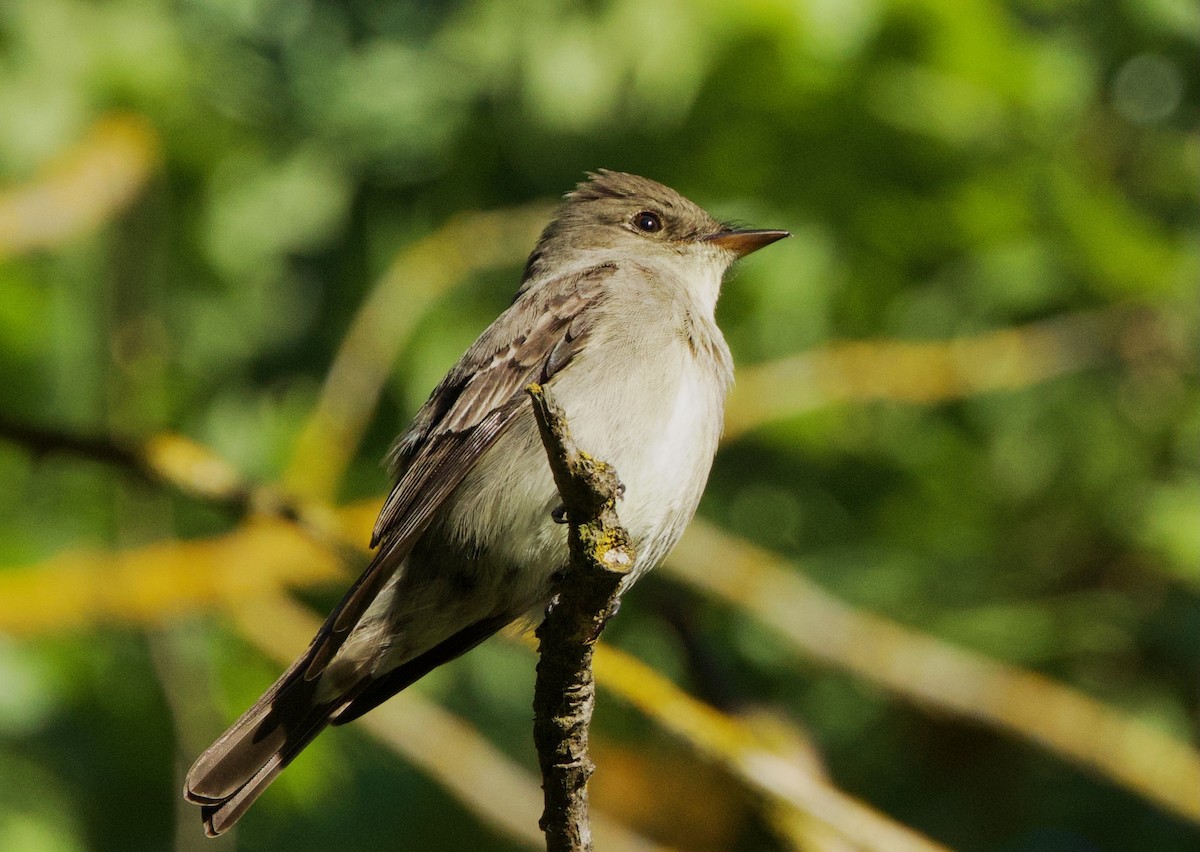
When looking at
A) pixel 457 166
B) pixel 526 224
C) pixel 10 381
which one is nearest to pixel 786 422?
pixel 526 224

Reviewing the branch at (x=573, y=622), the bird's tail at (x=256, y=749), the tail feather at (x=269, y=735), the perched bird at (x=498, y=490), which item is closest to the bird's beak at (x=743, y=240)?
the perched bird at (x=498, y=490)

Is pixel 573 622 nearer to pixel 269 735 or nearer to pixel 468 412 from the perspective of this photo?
pixel 468 412

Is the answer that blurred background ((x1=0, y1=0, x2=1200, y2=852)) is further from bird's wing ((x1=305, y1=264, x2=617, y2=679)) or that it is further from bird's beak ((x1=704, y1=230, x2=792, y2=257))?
bird's wing ((x1=305, y1=264, x2=617, y2=679))

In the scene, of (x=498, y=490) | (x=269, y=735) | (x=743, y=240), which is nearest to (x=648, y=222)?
(x=743, y=240)

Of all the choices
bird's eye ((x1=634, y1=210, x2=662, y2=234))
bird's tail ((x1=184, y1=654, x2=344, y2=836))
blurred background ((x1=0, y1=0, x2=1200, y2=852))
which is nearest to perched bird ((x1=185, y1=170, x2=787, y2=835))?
bird's tail ((x1=184, y1=654, x2=344, y2=836))

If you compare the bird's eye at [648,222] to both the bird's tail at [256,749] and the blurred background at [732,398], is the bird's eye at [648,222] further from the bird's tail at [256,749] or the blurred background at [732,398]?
the bird's tail at [256,749]

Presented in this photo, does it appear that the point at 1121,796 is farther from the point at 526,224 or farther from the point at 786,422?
the point at 526,224
